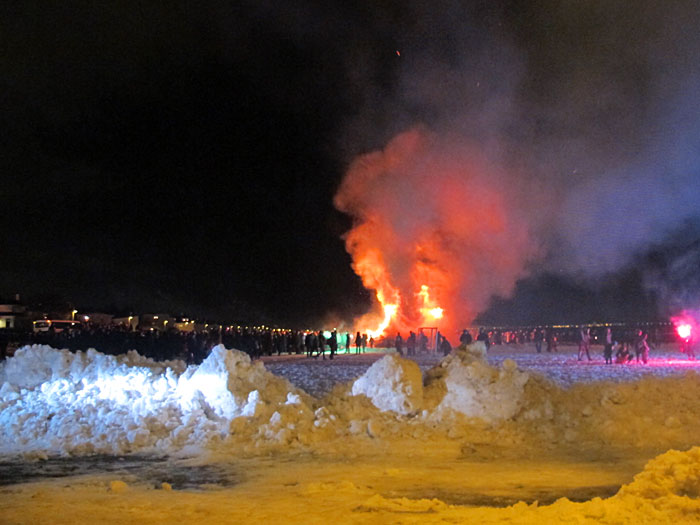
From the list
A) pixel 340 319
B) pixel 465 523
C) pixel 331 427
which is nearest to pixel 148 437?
pixel 331 427

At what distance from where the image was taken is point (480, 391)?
456 inches

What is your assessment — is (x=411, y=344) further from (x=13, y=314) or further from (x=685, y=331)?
(x=13, y=314)

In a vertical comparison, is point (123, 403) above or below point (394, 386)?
below

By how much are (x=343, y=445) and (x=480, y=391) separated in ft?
8.58

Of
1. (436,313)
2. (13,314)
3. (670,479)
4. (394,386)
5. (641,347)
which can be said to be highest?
(13,314)

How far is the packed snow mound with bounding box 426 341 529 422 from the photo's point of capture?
1139 cm

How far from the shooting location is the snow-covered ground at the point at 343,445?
641cm

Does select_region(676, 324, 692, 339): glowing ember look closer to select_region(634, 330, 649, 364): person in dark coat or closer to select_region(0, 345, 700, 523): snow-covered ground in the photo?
select_region(634, 330, 649, 364): person in dark coat

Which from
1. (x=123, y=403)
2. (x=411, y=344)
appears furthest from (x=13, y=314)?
(x=123, y=403)

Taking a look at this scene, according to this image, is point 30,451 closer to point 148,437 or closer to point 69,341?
point 148,437

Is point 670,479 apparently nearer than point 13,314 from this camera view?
Yes

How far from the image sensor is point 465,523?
5.68m

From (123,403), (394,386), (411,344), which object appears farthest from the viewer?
(411,344)

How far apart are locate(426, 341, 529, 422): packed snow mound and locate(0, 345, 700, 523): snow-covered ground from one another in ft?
0.08
